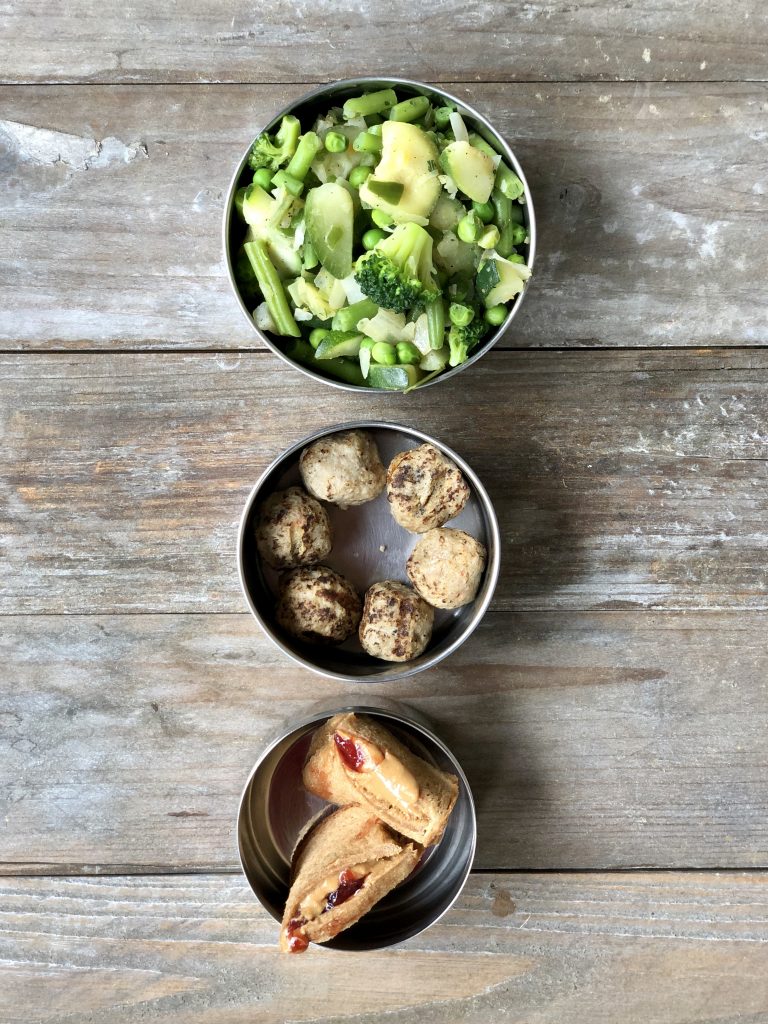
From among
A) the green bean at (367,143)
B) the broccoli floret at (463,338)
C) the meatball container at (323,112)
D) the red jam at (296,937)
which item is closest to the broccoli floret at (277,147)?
the meatball container at (323,112)

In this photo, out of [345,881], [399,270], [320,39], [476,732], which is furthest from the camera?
[476,732]

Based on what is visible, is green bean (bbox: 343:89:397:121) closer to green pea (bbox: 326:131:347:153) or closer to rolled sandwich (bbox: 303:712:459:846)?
green pea (bbox: 326:131:347:153)

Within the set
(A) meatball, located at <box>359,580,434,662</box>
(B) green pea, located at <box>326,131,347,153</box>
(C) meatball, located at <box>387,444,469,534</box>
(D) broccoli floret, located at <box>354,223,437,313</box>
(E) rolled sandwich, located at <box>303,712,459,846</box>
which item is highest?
(B) green pea, located at <box>326,131,347,153</box>

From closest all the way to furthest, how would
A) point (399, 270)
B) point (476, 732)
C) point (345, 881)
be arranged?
point (399, 270) < point (345, 881) < point (476, 732)

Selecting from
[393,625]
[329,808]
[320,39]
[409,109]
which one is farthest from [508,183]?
[329,808]

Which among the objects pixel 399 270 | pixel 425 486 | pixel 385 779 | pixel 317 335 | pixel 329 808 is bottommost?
pixel 329 808

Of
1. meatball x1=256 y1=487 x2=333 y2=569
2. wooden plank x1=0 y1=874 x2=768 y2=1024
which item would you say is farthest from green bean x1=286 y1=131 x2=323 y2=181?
wooden plank x1=0 y1=874 x2=768 y2=1024

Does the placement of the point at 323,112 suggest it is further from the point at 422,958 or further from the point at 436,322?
the point at 422,958
